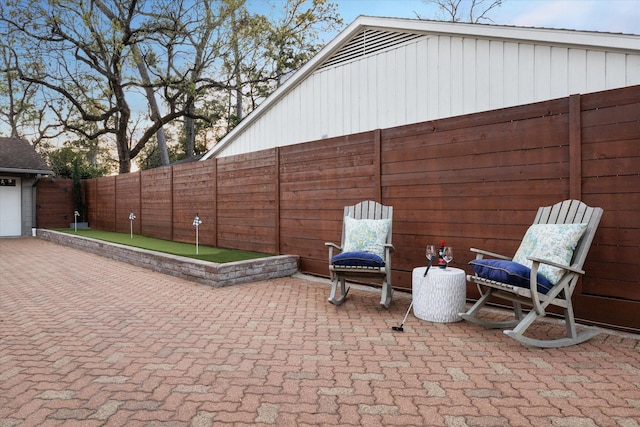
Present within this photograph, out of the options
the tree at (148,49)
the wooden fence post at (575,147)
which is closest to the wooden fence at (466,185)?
the wooden fence post at (575,147)

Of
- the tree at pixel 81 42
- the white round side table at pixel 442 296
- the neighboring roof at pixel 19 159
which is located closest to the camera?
the white round side table at pixel 442 296

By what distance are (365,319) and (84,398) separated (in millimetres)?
2378

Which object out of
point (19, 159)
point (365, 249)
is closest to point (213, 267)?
point (365, 249)

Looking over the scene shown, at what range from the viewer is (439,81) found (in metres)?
6.14

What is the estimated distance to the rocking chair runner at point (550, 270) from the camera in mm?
2998

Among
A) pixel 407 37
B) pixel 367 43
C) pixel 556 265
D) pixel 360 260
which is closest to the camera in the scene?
pixel 556 265

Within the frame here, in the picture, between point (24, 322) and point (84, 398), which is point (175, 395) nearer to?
point (84, 398)

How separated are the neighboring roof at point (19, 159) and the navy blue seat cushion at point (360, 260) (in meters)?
13.2

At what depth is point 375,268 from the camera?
13.5ft

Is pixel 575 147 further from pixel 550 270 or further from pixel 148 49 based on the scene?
pixel 148 49

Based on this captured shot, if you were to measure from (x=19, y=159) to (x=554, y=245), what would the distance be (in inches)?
637

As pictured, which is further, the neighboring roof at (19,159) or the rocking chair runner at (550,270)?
the neighboring roof at (19,159)

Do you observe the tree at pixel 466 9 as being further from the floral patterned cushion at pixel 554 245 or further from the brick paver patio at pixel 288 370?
the brick paver patio at pixel 288 370

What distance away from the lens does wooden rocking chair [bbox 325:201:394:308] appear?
13.5 ft
